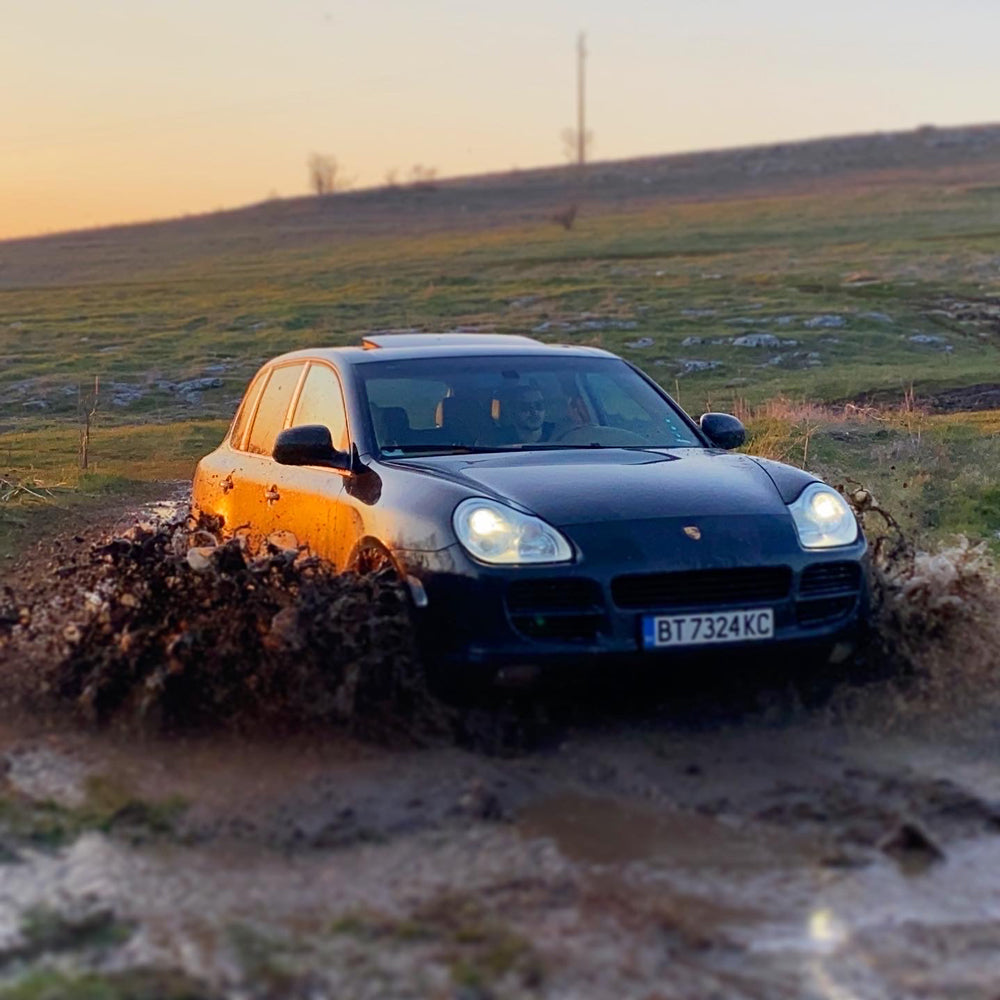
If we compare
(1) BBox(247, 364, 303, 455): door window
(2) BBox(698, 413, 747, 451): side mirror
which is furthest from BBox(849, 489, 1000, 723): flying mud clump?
(1) BBox(247, 364, 303, 455): door window

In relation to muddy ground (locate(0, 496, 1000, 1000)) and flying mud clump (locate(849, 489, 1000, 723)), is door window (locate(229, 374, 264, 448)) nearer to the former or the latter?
muddy ground (locate(0, 496, 1000, 1000))

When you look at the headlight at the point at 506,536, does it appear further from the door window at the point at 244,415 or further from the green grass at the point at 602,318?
the green grass at the point at 602,318

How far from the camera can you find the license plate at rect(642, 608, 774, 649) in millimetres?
5172

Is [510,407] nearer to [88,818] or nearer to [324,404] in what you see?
[324,404]

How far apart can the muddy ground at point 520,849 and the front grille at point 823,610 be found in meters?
0.20

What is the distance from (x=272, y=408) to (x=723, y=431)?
2252 millimetres

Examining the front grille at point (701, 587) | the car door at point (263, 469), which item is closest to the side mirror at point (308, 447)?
the car door at point (263, 469)

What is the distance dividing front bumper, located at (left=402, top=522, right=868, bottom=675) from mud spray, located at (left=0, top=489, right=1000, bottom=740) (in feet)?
0.78

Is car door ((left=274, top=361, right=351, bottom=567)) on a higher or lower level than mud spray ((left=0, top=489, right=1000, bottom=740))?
higher

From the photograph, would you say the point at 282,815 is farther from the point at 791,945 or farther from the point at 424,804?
the point at 791,945

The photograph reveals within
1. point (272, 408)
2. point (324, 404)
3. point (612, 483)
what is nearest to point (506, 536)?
point (612, 483)

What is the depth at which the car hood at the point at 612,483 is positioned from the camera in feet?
18.0

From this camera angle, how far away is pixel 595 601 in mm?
5203

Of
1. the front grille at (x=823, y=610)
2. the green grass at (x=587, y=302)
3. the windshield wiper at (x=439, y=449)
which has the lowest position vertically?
the green grass at (x=587, y=302)
